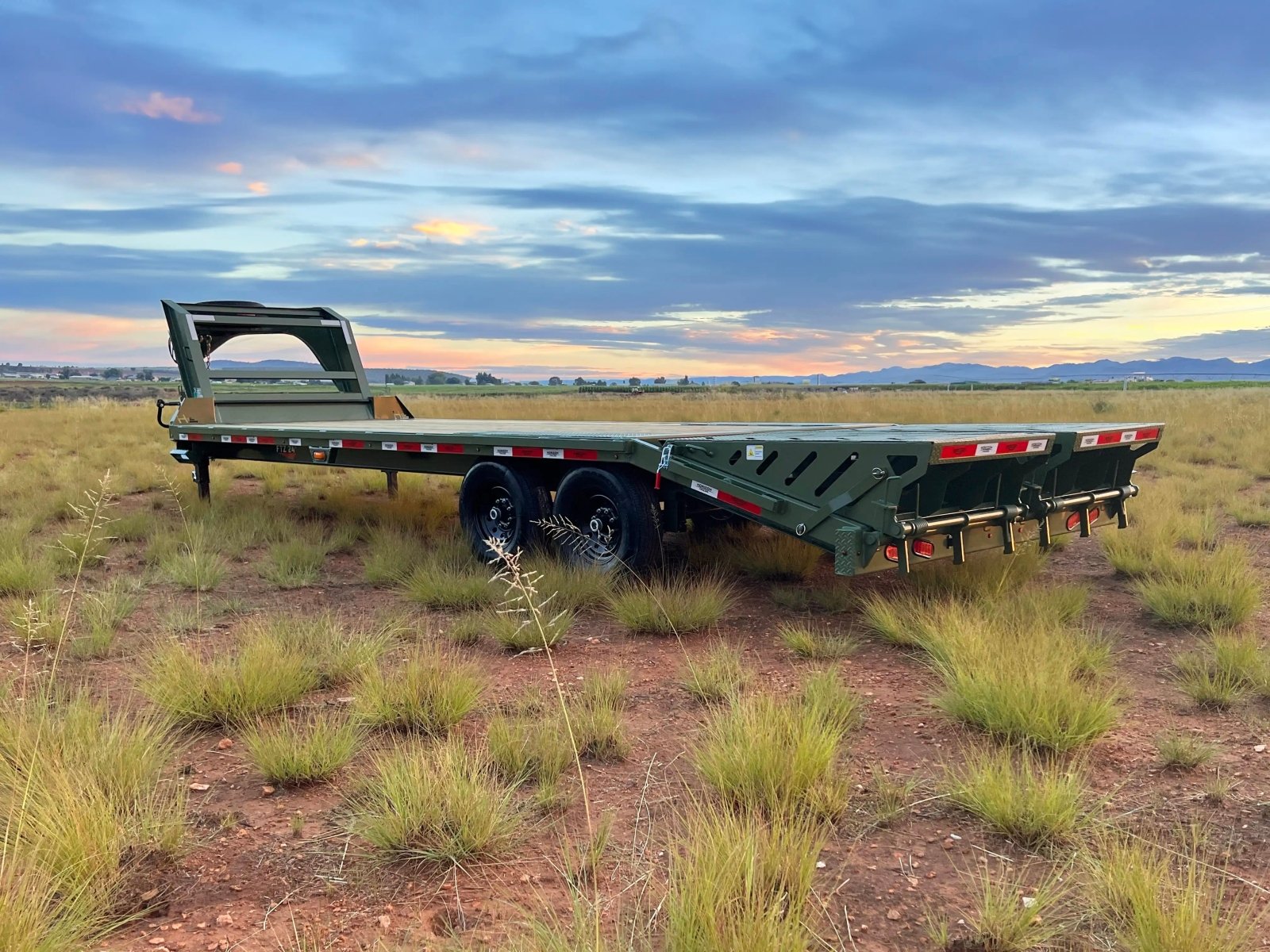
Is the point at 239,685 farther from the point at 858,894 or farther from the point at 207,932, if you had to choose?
the point at 858,894

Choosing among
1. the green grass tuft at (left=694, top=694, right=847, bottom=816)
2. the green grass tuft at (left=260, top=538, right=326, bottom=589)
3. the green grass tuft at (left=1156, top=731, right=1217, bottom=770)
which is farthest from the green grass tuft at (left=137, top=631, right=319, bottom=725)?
the green grass tuft at (left=1156, top=731, right=1217, bottom=770)

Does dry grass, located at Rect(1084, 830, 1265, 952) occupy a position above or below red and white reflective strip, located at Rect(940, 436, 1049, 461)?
below

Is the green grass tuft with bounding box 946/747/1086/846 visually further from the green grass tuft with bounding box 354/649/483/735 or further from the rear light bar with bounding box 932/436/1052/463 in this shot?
the green grass tuft with bounding box 354/649/483/735

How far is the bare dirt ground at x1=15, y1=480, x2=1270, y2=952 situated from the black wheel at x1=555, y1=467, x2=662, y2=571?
127cm

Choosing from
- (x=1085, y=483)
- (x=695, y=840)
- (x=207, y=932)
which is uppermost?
(x=1085, y=483)

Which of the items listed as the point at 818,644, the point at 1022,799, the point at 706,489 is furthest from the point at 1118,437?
the point at 1022,799

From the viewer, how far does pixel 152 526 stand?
10656 millimetres

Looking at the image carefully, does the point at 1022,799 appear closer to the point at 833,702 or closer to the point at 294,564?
the point at 833,702

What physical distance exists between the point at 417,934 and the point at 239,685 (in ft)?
7.73

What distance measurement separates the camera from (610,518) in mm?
7461

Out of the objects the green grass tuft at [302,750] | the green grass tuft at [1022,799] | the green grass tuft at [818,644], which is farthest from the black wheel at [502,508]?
the green grass tuft at [1022,799]

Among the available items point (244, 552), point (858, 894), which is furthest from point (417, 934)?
point (244, 552)

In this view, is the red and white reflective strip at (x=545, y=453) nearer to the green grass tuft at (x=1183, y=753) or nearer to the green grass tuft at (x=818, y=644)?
the green grass tuft at (x=818, y=644)

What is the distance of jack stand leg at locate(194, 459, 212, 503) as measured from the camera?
11.9 meters
